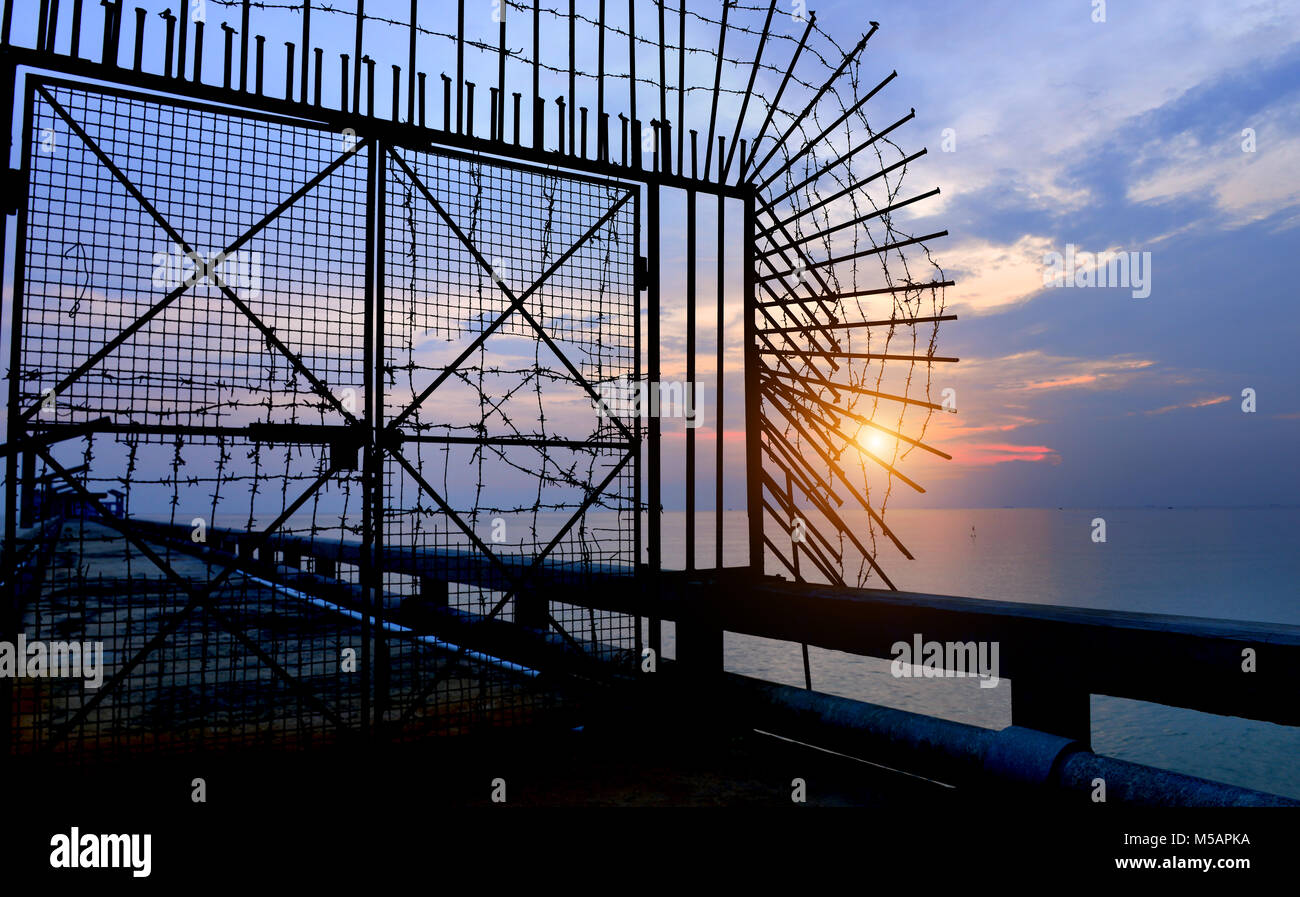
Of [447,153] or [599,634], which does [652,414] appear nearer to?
[599,634]

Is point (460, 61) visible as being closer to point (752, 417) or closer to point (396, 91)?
point (396, 91)

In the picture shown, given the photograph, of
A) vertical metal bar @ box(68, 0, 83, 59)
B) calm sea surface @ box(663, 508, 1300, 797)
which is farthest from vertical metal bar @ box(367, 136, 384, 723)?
calm sea surface @ box(663, 508, 1300, 797)

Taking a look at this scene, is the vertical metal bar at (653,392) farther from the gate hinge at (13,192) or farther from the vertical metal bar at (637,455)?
the gate hinge at (13,192)

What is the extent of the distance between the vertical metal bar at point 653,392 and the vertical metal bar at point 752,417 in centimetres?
131

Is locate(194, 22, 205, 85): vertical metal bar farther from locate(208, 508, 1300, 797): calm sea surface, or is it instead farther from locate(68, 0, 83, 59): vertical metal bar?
locate(208, 508, 1300, 797): calm sea surface

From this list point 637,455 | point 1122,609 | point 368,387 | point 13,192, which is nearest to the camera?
point 13,192

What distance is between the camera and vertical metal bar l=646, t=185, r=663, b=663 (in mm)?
8875

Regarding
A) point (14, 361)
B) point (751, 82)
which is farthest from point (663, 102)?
point (14, 361)

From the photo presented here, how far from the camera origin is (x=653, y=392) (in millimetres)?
8953

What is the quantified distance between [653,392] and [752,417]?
4.85ft

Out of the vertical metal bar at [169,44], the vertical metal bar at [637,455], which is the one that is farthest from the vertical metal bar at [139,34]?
the vertical metal bar at [637,455]

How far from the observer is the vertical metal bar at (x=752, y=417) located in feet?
31.7

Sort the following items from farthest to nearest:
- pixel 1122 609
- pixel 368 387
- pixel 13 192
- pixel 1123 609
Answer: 1. pixel 1123 609
2. pixel 1122 609
3. pixel 368 387
4. pixel 13 192
